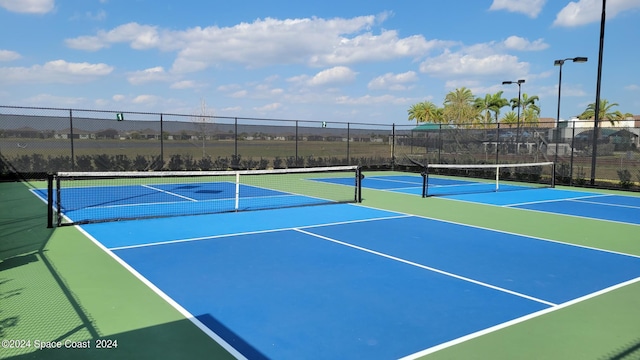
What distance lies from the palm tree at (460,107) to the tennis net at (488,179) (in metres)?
43.5

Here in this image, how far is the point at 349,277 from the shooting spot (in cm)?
615

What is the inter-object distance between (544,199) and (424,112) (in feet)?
215

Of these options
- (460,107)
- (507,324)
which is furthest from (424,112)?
(507,324)

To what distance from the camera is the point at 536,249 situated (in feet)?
26.0

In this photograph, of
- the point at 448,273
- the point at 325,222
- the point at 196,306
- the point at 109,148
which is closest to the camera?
the point at 196,306

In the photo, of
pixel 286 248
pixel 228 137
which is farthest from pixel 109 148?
pixel 286 248

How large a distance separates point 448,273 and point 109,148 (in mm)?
17608

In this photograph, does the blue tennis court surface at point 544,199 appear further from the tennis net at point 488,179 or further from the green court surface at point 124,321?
the green court surface at point 124,321

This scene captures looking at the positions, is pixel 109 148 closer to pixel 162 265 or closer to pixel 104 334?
pixel 162 265

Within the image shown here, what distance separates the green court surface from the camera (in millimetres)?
4035

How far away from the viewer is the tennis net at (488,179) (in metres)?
17.2

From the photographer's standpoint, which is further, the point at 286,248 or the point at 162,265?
the point at 286,248

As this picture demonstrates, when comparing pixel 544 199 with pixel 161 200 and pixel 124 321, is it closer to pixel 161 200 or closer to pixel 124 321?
pixel 161 200

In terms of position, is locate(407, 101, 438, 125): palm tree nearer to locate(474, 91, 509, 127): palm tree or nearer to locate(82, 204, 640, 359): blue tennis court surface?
locate(474, 91, 509, 127): palm tree
